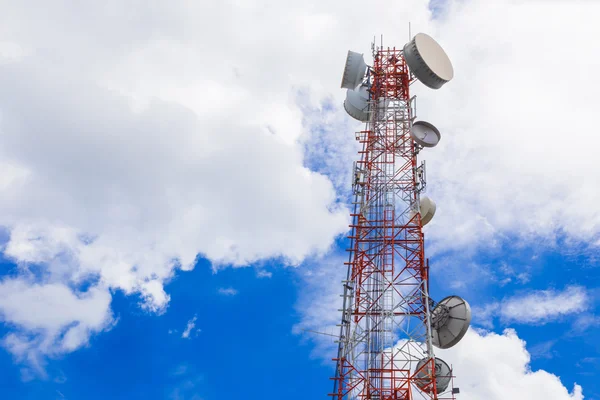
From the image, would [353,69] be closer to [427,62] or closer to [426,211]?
[427,62]

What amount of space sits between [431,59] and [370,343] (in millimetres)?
22582

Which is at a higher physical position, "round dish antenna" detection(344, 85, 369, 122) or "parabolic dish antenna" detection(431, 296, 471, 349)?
"round dish antenna" detection(344, 85, 369, 122)

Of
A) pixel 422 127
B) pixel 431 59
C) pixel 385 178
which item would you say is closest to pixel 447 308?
pixel 385 178

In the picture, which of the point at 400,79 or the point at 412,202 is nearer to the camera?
the point at 412,202

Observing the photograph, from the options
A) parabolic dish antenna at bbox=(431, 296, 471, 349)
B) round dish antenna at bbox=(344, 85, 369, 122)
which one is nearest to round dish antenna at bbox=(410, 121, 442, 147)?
round dish antenna at bbox=(344, 85, 369, 122)

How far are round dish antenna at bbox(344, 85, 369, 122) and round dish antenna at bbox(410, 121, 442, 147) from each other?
573 cm

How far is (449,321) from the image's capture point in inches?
1534

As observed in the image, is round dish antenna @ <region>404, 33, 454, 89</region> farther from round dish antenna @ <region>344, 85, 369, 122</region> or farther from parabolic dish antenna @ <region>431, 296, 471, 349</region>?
parabolic dish antenna @ <region>431, 296, 471, 349</region>

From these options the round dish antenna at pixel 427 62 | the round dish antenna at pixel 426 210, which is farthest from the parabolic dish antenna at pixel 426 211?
the round dish antenna at pixel 427 62

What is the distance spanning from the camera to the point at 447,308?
39.4 meters

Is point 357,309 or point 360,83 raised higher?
point 360,83

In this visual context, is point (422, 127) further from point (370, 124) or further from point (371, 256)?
point (371, 256)

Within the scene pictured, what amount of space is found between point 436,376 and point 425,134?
59.3 feet

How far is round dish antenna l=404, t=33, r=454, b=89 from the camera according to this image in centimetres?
4409
